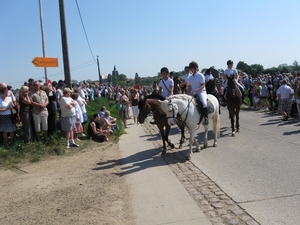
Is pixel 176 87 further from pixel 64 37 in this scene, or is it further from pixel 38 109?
pixel 38 109

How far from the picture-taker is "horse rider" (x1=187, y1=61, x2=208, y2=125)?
8430 millimetres

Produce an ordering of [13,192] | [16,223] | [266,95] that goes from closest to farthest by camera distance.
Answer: [16,223]
[13,192]
[266,95]

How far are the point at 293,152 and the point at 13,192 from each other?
22.3 ft

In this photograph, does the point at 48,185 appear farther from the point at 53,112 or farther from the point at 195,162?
the point at 53,112

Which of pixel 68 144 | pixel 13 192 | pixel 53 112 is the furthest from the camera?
pixel 53 112

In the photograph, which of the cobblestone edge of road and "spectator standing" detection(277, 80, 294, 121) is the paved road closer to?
the cobblestone edge of road

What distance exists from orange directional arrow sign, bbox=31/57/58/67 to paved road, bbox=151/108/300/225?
587 cm

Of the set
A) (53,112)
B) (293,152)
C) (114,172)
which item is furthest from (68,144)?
(293,152)

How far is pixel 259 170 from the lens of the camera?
21.0ft

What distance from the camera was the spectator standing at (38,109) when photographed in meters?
9.70

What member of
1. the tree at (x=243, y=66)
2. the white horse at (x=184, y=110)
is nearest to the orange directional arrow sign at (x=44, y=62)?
the white horse at (x=184, y=110)

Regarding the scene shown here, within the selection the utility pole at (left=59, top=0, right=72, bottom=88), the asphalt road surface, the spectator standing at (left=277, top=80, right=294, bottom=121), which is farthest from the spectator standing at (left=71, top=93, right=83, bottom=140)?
the spectator standing at (left=277, top=80, right=294, bottom=121)

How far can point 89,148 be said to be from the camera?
9828 mm

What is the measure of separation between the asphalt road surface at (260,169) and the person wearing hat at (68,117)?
11.8 feet
